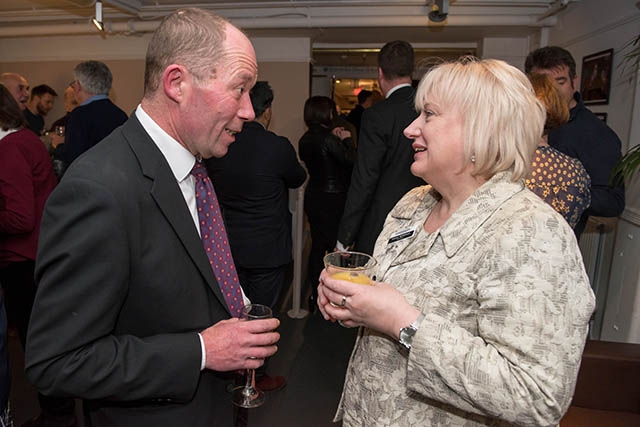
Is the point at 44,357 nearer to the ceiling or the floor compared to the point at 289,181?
nearer to the floor

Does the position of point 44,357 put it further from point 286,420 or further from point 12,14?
point 12,14

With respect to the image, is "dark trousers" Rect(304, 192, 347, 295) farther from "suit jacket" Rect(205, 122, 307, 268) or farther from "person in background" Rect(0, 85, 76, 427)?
"person in background" Rect(0, 85, 76, 427)

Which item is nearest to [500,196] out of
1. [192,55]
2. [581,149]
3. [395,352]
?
[395,352]

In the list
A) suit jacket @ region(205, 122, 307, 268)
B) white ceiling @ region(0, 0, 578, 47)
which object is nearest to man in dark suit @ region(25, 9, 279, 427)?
suit jacket @ region(205, 122, 307, 268)

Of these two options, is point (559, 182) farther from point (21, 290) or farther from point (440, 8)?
point (440, 8)

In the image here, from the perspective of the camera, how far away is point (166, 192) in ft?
3.31

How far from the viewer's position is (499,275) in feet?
3.08

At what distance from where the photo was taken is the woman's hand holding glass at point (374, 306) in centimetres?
99

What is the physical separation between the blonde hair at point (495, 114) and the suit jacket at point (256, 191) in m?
1.74

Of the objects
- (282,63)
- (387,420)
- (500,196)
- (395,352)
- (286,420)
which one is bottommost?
(286,420)

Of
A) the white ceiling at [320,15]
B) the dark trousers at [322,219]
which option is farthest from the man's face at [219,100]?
the white ceiling at [320,15]

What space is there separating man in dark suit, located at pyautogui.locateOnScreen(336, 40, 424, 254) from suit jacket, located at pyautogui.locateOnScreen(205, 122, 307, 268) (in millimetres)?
435

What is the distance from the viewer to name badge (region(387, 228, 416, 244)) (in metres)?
1.28

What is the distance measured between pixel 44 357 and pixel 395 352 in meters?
0.80
